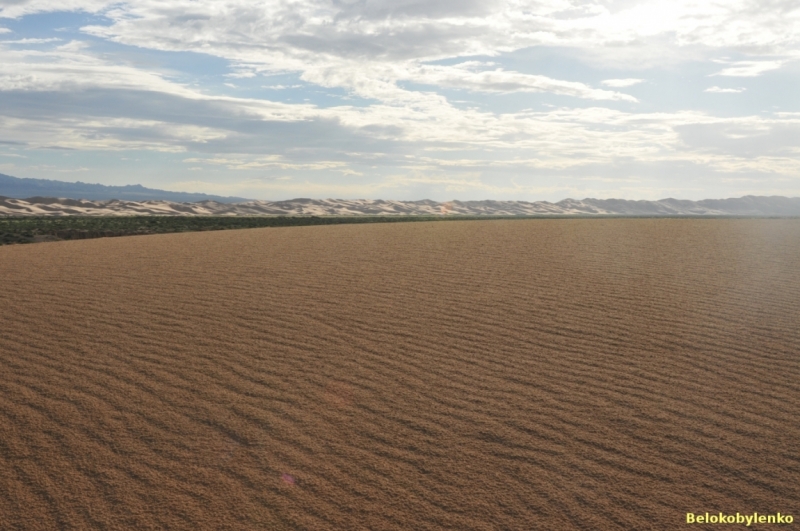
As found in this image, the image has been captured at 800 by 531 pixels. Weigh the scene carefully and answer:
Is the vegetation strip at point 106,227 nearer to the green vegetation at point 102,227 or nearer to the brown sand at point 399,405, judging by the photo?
the green vegetation at point 102,227

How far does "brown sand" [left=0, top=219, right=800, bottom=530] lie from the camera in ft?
16.6

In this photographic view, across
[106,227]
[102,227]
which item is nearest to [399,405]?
[106,227]

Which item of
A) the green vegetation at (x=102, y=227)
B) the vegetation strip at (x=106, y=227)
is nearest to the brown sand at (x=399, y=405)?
the vegetation strip at (x=106, y=227)

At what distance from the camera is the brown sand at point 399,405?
16.6ft

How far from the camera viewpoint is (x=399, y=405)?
677 cm

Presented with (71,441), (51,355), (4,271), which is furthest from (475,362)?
(4,271)

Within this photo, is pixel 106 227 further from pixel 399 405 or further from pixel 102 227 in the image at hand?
pixel 399 405

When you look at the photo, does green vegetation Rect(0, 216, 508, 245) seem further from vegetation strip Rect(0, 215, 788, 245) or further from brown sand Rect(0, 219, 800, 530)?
brown sand Rect(0, 219, 800, 530)

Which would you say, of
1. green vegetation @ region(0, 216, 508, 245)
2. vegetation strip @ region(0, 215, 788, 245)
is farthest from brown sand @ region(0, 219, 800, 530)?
green vegetation @ region(0, 216, 508, 245)

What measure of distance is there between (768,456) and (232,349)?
6444 millimetres

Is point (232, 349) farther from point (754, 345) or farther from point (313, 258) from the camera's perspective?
point (313, 258)

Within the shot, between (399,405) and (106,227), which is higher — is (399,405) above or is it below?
below

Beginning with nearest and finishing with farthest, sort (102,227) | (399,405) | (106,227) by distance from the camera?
1. (399,405)
2. (106,227)
3. (102,227)

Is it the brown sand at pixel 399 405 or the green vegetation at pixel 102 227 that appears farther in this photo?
the green vegetation at pixel 102 227
